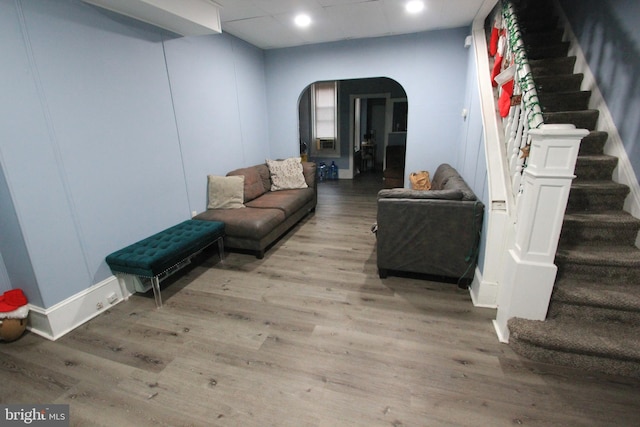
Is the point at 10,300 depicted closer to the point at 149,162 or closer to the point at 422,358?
the point at 149,162

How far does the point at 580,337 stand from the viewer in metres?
1.71

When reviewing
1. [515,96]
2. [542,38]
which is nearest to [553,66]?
[542,38]

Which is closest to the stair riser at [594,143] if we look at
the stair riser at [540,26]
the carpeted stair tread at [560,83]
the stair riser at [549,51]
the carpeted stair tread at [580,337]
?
the carpeted stair tread at [560,83]

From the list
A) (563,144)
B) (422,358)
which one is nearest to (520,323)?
(422,358)

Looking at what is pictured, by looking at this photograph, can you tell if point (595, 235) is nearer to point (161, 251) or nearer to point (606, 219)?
point (606, 219)

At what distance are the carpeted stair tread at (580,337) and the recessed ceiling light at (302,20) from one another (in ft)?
12.0

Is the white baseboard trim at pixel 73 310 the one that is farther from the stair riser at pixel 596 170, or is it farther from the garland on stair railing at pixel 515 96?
the stair riser at pixel 596 170

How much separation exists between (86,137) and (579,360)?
144 inches

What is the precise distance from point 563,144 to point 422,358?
1484 millimetres

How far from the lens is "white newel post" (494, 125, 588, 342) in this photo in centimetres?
158

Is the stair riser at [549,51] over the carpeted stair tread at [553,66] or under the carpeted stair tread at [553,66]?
over

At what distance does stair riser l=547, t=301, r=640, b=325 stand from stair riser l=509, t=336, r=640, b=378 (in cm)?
24

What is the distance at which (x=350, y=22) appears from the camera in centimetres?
359

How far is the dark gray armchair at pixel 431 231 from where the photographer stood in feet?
7.88
